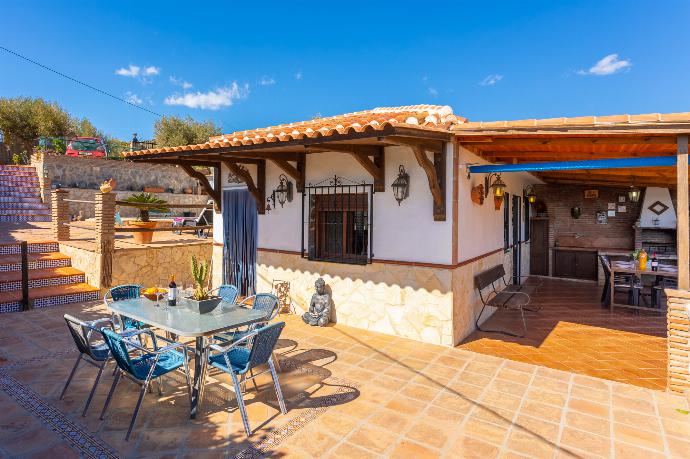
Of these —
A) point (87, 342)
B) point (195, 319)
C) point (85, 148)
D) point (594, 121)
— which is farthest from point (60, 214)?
point (85, 148)

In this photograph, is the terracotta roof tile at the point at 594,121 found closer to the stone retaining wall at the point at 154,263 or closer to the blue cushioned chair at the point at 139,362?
the blue cushioned chair at the point at 139,362

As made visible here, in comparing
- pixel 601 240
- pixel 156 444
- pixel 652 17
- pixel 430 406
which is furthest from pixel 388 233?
pixel 652 17

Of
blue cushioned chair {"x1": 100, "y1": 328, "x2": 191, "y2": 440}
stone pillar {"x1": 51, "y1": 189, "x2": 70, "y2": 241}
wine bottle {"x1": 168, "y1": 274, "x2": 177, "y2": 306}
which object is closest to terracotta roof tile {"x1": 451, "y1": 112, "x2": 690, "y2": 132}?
wine bottle {"x1": 168, "y1": 274, "x2": 177, "y2": 306}

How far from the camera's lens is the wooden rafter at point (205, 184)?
25.8ft

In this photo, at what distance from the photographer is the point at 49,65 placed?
1602 centimetres

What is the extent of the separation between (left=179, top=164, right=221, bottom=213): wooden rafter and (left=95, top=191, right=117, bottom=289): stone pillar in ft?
6.30

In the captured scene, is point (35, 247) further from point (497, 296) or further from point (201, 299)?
point (497, 296)

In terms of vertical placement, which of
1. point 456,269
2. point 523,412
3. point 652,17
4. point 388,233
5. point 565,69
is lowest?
point 523,412

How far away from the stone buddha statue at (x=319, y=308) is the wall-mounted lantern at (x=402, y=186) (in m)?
2.03

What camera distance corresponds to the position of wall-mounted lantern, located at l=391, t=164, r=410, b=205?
5.78 m

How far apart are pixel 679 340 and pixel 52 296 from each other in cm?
986

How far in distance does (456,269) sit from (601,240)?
806 cm

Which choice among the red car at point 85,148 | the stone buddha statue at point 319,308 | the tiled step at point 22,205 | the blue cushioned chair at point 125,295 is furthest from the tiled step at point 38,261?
the red car at point 85,148

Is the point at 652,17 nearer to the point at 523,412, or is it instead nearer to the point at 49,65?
the point at 523,412
